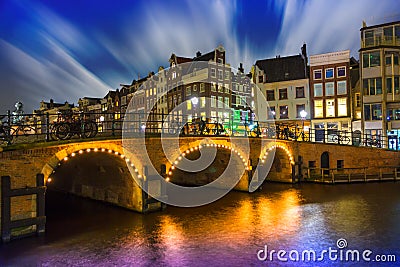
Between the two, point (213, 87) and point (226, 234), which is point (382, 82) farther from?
point (226, 234)

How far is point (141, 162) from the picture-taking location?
17594mm

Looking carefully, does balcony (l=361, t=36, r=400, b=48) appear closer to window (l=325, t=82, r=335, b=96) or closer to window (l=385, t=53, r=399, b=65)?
window (l=385, t=53, r=399, b=65)

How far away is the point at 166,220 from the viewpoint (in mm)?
16344

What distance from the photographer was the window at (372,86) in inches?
1407

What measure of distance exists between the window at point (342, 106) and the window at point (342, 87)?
0.71 m

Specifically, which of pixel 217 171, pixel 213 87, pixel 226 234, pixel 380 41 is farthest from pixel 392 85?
pixel 226 234

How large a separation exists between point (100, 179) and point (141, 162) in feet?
18.1

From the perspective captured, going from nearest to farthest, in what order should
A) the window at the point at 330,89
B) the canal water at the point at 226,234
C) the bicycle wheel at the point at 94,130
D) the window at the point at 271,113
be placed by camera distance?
1. the canal water at the point at 226,234
2. the bicycle wheel at the point at 94,130
3. the window at the point at 330,89
4. the window at the point at 271,113

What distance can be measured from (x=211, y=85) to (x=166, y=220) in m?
35.5

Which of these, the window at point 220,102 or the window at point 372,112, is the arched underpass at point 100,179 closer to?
the window at point 372,112

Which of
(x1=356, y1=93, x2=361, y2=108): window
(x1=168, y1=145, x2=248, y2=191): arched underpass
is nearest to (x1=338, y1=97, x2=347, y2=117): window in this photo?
(x1=356, y1=93, x2=361, y2=108): window

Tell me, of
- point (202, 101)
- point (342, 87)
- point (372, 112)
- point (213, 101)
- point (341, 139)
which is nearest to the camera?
point (341, 139)

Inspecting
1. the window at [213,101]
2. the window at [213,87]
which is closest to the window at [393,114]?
the window at [213,101]

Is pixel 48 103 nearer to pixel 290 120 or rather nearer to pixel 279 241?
pixel 290 120
